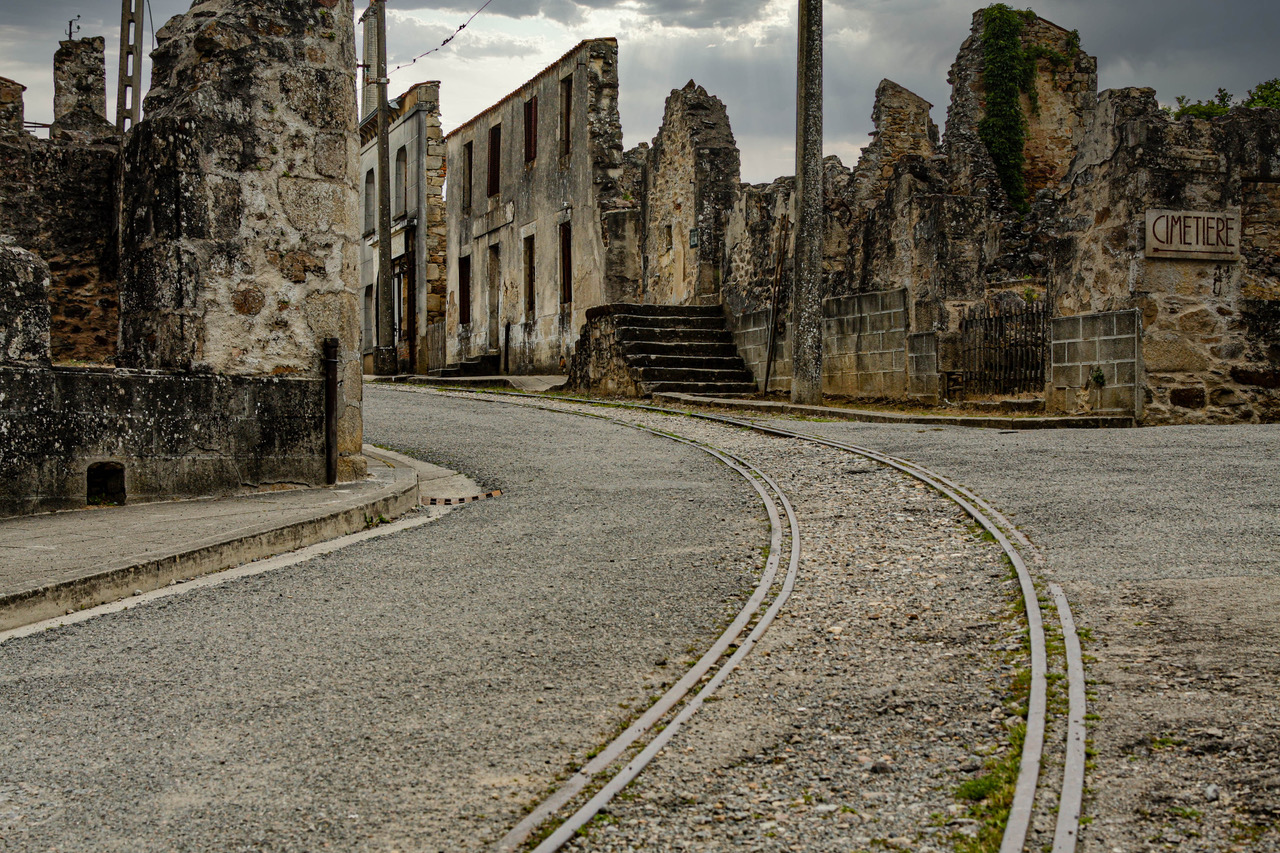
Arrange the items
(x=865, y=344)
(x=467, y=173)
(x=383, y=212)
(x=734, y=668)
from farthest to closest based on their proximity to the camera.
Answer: (x=467, y=173)
(x=383, y=212)
(x=865, y=344)
(x=734, y=668)

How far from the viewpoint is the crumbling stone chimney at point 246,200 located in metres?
8.54

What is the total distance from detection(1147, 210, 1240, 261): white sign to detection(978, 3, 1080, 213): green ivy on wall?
2432 centimetres

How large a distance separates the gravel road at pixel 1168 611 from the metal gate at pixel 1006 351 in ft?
14.6

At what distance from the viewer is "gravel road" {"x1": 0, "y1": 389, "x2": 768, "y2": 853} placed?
119 inches

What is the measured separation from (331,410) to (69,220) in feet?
9.28

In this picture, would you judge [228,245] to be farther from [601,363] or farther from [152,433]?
[601,363]

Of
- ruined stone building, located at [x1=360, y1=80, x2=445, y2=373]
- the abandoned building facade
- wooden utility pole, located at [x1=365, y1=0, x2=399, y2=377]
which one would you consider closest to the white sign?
the abandoned building facade

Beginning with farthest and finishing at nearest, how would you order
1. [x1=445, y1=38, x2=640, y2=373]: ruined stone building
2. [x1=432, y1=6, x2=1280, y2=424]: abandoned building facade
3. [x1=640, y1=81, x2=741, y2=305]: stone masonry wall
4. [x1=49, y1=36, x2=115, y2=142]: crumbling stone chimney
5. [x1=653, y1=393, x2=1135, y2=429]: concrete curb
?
[x1=49, y1=36, x2=115, y2=142]: crumbling stone chimney → [x1=445, y1=38, x2=640, y2=373]: ruined stone building → [x1=640, y1=81, x2=741, y2=305]: stone masonry wall → [x1=432, y1=6, x2=1280, y2=424]: abandoned building facade → [x1=653, y1=393, x2=1135, y2=429]: concrete curb

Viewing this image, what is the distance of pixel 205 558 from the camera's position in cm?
608

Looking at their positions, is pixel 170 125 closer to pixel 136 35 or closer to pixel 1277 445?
pixel 1277 445

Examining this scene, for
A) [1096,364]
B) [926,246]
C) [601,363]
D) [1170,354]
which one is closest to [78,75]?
[601,363]

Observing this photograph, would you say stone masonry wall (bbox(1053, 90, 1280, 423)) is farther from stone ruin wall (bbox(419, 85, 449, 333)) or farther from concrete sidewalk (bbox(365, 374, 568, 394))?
stone ruin wall (bbox(419, 85, 449, 333))

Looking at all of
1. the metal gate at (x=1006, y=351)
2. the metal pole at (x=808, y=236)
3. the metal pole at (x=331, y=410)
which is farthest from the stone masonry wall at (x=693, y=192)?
the metal pole at (x=331, y=410)

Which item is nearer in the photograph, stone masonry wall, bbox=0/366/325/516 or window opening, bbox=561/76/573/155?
stone masonry wall, bbox=0/366/325/516
